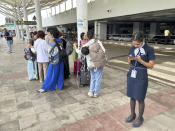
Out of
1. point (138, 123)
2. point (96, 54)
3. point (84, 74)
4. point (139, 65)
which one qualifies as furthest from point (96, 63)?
point (138, 123)

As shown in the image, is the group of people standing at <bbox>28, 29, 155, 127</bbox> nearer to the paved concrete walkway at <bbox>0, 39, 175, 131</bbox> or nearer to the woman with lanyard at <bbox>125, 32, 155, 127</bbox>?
the woman with lanyard at <bbox>125, 32, 155, 127</bbox>

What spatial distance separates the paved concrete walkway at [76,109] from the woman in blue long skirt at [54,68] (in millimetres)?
204

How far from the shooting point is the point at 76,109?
3355 mm

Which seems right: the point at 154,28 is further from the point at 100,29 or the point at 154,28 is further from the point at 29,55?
the point at 29,55

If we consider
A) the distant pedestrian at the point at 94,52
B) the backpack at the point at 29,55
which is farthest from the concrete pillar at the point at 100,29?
the distant pedestrian at the point at 94,52

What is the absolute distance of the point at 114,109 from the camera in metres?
3.34

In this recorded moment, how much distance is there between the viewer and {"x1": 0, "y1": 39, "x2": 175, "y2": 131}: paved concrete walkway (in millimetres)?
2768

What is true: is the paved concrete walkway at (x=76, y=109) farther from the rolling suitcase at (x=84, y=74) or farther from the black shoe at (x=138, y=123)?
the rolling suitcase at (x=84, y=74)

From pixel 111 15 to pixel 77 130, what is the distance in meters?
18.9

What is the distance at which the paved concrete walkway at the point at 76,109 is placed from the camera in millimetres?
2768

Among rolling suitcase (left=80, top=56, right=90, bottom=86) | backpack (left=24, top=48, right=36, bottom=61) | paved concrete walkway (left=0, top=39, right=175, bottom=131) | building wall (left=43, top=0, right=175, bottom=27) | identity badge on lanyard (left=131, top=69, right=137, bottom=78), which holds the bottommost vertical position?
paved concrete walkway (left=0, top=39, right=175, bottom=131)

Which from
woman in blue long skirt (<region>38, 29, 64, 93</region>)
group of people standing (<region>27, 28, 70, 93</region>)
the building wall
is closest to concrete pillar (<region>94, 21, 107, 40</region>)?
the building wall

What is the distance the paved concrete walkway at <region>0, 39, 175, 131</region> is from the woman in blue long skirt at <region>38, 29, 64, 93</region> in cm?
20

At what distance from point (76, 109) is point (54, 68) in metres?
1.35
